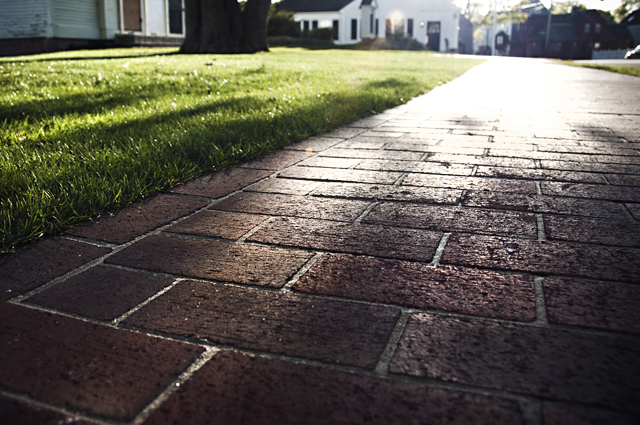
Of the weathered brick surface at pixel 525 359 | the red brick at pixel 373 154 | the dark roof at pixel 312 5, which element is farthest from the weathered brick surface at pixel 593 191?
the dark roof at pixel 312 5

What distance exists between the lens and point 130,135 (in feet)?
12.6

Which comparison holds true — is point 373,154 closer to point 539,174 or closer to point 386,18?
point 539,174

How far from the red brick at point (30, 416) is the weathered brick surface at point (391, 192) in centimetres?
179

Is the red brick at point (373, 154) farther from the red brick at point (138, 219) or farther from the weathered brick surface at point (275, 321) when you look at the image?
the weathered brick surface at point (275, 321)

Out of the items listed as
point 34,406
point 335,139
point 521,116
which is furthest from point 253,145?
point 521,116

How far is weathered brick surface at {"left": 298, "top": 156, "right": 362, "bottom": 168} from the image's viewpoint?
3322 millimetres

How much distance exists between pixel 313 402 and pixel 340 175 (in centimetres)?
206

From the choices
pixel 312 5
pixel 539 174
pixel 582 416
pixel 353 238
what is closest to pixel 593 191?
pixel 539 174

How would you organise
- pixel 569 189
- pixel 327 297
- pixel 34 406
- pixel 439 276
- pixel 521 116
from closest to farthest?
pixel 34 406, pixel 327 297, pixel 439 276, pixel 569 189, pixel 521 116

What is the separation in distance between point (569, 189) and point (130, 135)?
3141 mm

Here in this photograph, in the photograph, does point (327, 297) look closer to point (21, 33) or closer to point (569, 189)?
point (569, 189)

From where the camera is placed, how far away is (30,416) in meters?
1.09

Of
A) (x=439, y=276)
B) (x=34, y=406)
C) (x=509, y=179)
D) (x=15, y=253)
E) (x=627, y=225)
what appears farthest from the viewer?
(x=509, y=179)

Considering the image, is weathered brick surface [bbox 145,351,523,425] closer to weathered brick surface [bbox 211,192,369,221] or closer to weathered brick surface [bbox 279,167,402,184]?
weathered brick surface [bbox 211,192,369,221]
